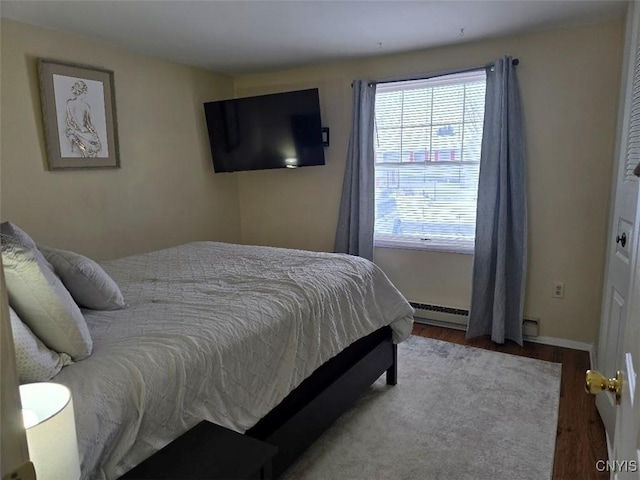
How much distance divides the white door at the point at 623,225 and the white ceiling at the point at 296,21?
56cm

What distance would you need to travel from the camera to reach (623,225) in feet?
6.80

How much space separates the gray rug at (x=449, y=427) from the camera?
1897 mm

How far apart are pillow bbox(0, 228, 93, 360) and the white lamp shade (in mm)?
264

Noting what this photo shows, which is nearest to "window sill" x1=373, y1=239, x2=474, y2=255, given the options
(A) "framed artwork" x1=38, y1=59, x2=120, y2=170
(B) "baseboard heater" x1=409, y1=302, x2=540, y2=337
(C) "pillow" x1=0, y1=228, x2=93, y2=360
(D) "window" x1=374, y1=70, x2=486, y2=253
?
(D) "window" x1=374, y1=70, x2=486, y2=253

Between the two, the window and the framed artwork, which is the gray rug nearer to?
the window

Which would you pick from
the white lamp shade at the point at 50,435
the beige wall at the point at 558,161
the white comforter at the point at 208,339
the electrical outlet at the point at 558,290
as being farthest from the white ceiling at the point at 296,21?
the white lamp shade at the point at 50,435

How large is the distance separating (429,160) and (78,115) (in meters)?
2.73

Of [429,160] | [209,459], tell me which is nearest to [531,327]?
[429,160]

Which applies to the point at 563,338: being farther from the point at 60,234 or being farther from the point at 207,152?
the point at 60,234

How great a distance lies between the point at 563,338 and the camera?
3.22m

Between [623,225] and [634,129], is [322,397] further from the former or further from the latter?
[634,129]

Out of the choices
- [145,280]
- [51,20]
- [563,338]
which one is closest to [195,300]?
[145,280]

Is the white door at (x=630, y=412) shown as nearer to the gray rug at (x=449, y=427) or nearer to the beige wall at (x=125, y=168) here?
Result: the gray rug at (x=449, y=427)

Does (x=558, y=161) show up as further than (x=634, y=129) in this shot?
Yes
